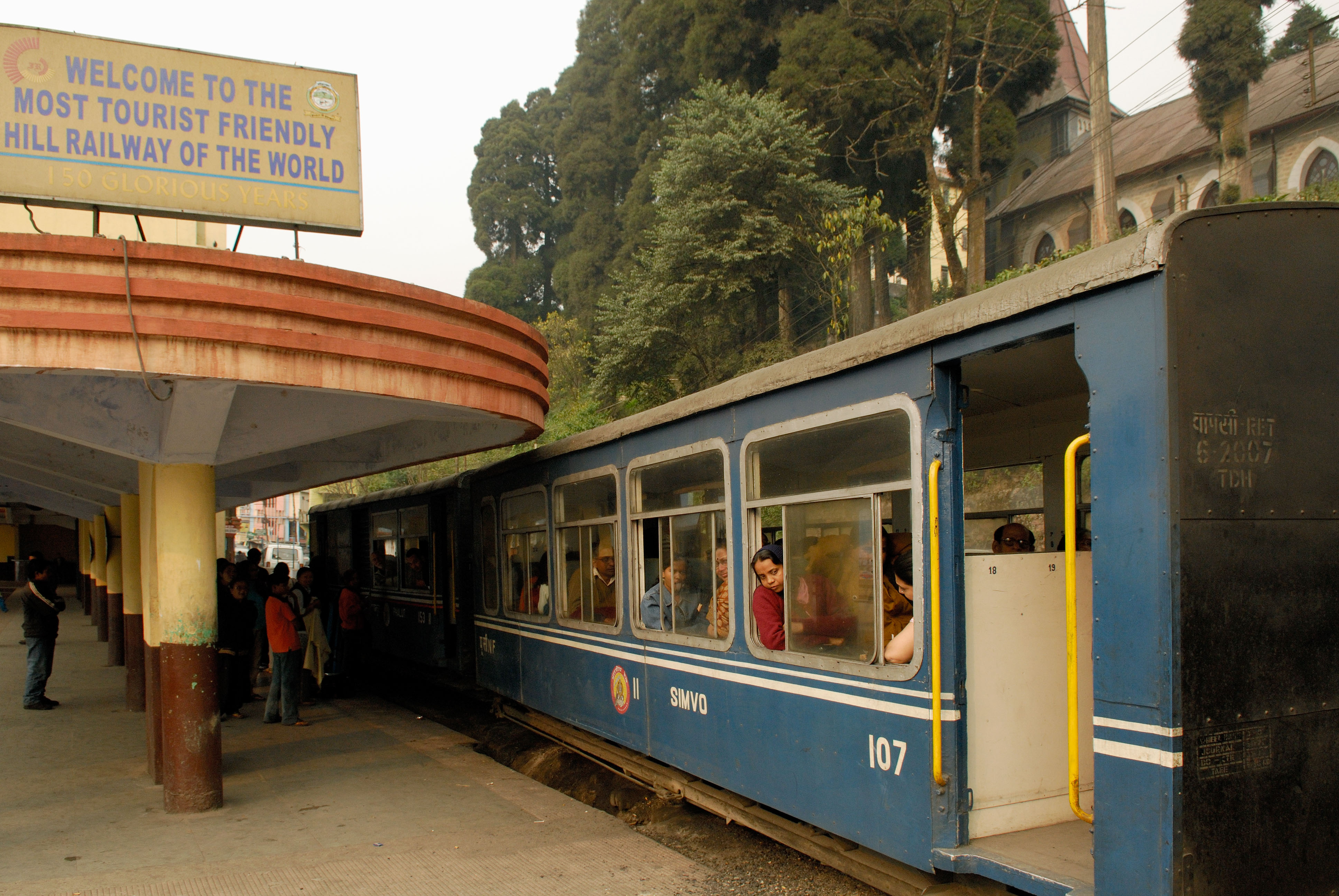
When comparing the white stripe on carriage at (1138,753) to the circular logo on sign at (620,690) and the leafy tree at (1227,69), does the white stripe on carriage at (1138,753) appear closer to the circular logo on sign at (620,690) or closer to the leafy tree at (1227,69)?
the circular logo on sign at (620,690)

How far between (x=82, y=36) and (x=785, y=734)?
20.6 feet

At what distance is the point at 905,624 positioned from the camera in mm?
4500

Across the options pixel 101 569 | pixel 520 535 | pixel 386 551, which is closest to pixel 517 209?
pixel 101 569

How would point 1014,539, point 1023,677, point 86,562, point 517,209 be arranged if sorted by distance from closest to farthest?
1. point 1023,677
2. point 1014,539
3. point 86,562
4. point 517,209

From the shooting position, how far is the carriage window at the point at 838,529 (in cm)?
445

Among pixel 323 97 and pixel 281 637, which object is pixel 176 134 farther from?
pixel 281 637

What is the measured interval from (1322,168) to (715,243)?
15.1 metres

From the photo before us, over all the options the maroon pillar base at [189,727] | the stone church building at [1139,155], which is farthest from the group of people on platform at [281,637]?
the stone church building at [1139,155]

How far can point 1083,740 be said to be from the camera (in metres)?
4.24

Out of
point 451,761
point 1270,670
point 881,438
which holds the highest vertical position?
point 881,438

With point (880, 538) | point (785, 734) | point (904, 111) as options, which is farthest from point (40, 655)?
point (904, 111)

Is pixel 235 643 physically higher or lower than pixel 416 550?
lower

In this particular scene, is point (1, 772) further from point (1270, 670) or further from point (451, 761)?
point (1270, 670)

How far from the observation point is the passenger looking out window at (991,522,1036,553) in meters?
5.86
